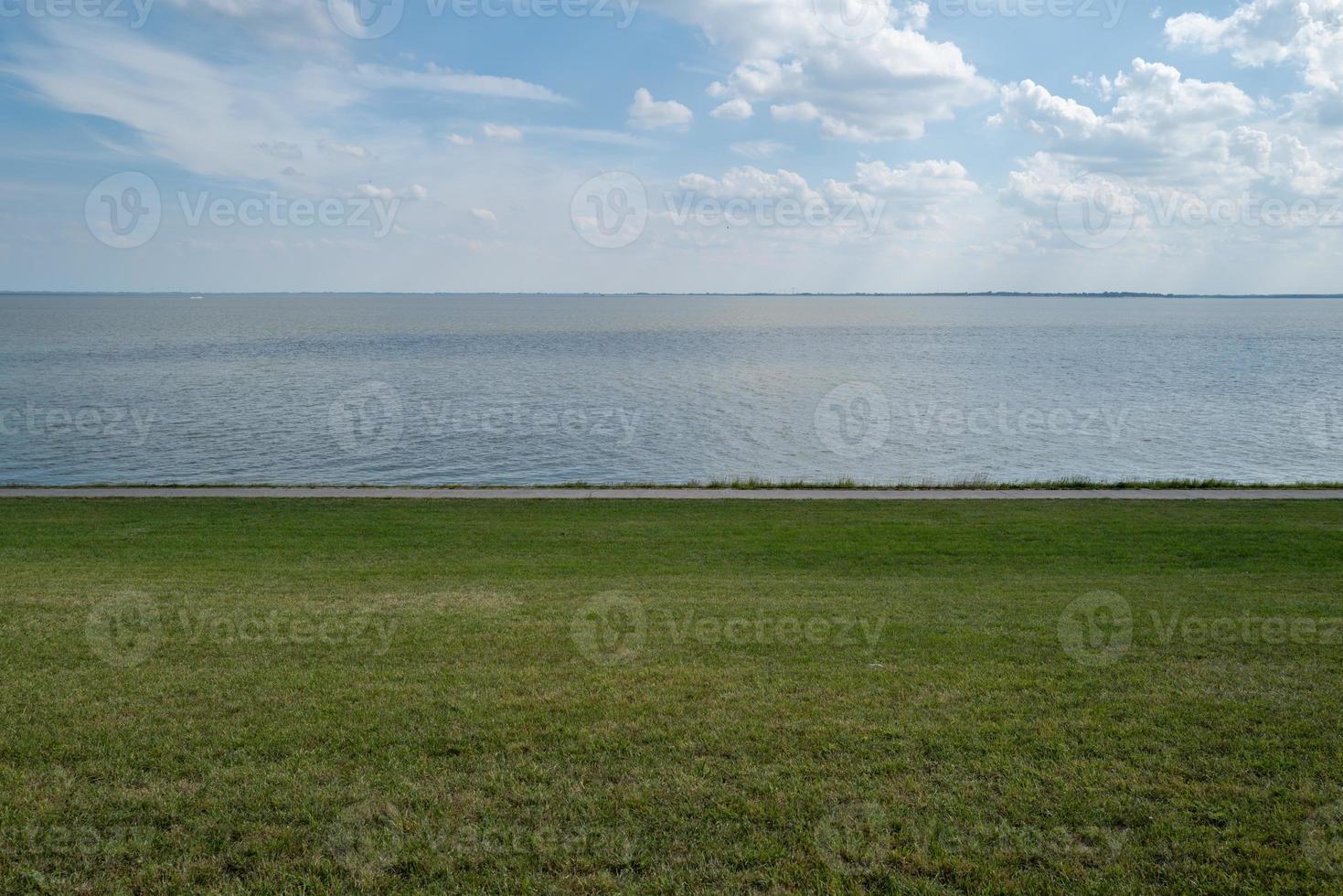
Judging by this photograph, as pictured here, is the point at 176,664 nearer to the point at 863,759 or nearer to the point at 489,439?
the point at 863,759
